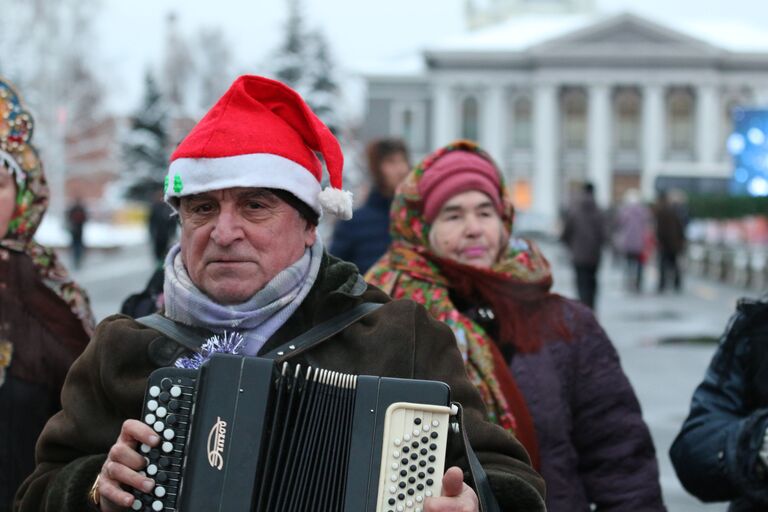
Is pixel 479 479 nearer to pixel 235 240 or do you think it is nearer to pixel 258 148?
pixel 235 240

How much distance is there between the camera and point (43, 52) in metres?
35.9


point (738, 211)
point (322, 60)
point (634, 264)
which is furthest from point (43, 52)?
point (322, 60)

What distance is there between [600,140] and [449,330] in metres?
72.9

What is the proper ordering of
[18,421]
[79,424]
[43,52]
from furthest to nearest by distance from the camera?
[43,52] → [18,421] → [79,424]

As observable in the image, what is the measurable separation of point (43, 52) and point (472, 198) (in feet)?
112

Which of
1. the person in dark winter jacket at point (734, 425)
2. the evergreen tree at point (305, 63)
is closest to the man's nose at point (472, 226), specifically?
the person in dark winter jacket at point (734, 425)

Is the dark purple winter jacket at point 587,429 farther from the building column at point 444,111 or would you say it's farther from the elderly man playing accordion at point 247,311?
the building column at point 444,111

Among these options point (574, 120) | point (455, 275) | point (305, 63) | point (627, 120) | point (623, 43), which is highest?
point (623, 43)

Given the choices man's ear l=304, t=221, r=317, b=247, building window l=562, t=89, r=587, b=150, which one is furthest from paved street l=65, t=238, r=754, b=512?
building window l=562, t=89, r=587, b=150

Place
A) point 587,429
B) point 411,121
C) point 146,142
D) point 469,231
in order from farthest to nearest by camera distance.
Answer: point 411,121 < point 146,142 < point 469,231 < point 587,429

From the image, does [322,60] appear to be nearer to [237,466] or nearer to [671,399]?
[671,399]

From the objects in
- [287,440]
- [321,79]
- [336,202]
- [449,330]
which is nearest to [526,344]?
[449,330]

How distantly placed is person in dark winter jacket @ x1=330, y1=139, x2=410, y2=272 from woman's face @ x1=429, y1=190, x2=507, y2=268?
2817 millimetres

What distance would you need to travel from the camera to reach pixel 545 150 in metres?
74.0
